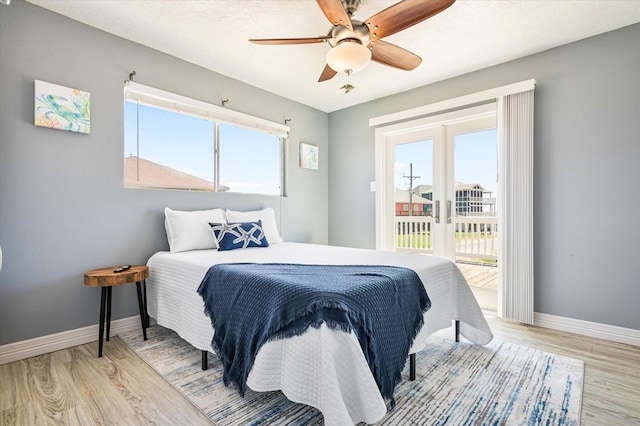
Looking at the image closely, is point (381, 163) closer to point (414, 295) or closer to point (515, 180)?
point (515, 180)

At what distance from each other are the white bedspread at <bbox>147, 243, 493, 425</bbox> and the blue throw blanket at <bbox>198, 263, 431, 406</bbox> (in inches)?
3.1

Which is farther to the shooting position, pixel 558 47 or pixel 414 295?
pixel 558 47

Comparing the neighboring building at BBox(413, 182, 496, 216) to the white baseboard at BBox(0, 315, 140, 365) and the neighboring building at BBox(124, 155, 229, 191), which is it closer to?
the neighboring building at BBox(124, 155, 229, 191)

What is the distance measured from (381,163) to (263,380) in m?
3.18

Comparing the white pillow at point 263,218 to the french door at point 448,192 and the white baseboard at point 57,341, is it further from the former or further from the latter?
the french door at point 448,192

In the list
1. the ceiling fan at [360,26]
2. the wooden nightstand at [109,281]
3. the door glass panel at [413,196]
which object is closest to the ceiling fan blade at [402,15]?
the ceiling fan at [360,26]

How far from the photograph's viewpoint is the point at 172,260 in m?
2.36

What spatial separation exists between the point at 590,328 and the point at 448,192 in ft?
5.68

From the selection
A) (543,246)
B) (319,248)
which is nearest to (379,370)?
(319,248)

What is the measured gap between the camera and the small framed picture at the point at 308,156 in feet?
13.8

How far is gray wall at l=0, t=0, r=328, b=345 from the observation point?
7.05 ft

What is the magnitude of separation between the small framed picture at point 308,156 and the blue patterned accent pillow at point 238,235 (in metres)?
1.44

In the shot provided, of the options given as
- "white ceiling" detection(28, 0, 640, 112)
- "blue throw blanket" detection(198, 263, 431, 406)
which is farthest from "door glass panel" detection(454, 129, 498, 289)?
"blue throw blanket" detection(198, 263, 431, 406)

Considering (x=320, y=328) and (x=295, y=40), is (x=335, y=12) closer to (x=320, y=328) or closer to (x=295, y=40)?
(x=295, y=40)
